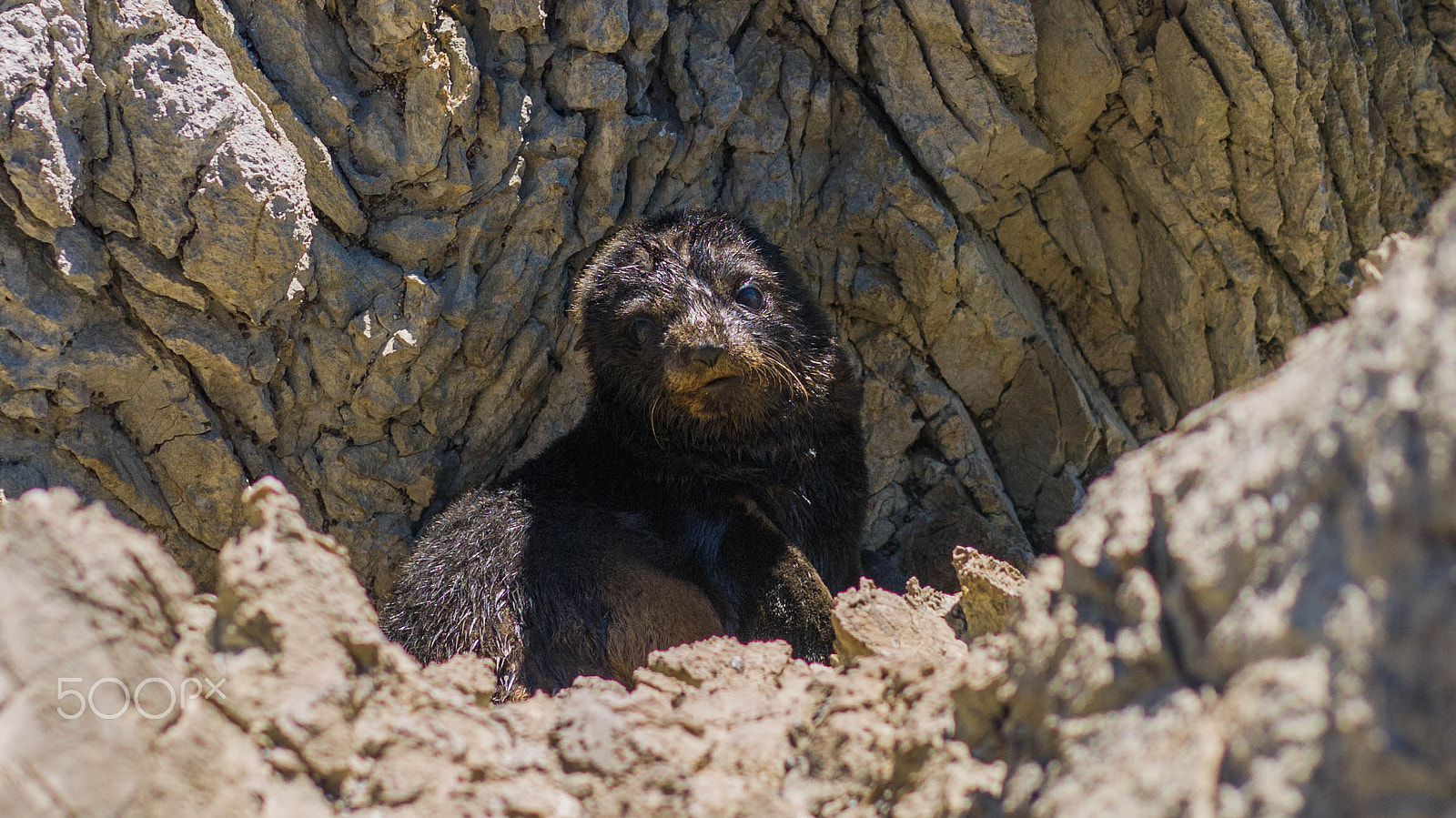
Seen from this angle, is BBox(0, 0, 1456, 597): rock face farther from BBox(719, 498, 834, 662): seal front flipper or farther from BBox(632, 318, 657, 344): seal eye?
BBox(719, 498, 834, 662): seal front flipper

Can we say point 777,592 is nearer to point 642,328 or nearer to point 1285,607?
point 642,328

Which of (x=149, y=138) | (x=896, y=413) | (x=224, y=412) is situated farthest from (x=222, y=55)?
(x=896, y=413)

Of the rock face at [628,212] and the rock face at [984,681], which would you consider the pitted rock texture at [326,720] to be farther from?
the rock face at [628,212]

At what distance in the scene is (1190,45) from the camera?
5887mm

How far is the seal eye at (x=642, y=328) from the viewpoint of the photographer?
197 inches

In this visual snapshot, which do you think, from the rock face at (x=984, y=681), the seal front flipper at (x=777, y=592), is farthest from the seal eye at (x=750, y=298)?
the rock face at (x=984, y=681)

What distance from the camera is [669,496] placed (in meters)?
4.84

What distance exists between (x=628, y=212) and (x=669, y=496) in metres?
1.89

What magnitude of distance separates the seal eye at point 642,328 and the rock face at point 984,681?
7.29ft

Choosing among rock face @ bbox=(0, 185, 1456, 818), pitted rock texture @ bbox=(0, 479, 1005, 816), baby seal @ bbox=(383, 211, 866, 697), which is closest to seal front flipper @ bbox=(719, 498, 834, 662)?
baby seal @ bbox=(383, 211, 866, 697)

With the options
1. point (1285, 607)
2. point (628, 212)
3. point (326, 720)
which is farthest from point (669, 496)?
point (1285, 607)

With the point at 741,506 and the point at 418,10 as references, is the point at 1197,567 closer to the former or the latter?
the point at 741,506

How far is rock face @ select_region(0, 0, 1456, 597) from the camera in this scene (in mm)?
4316

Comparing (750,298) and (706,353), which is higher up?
Result: (750,298)
